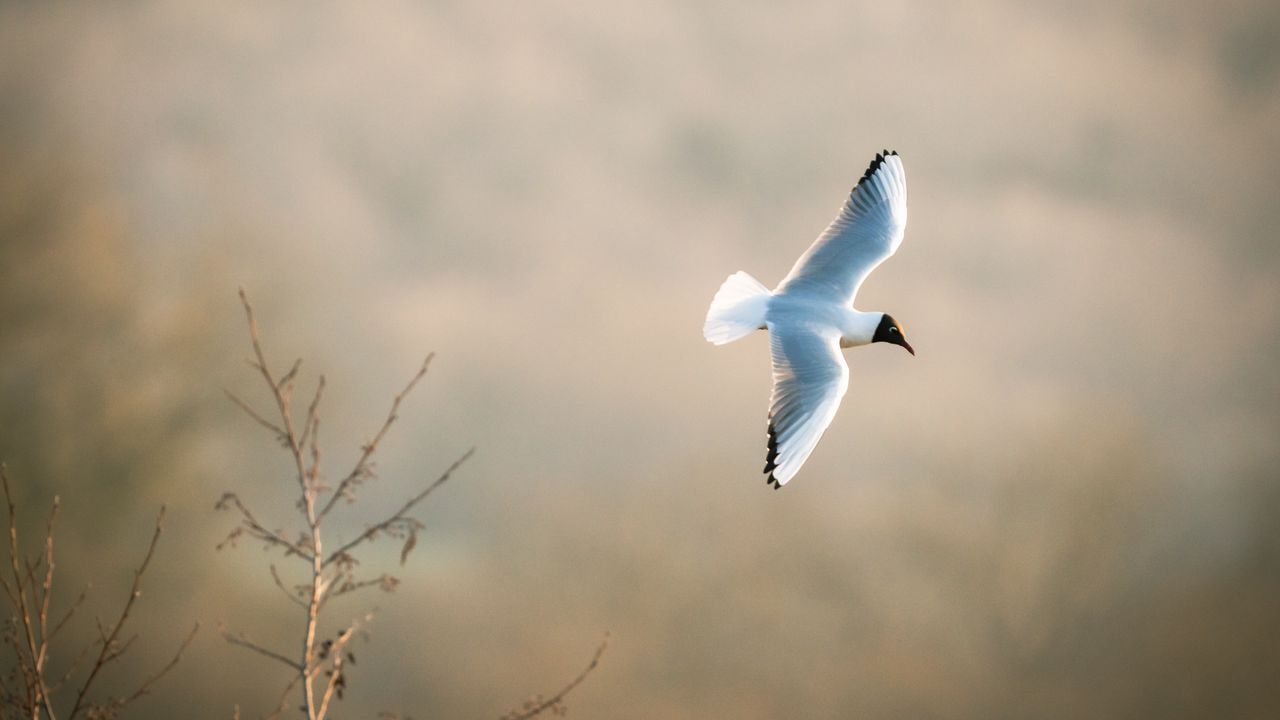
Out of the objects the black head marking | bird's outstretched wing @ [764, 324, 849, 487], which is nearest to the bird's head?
the black head marking

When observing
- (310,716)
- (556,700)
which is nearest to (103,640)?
(310,716)

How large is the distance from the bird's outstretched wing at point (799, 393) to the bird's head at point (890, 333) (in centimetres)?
115

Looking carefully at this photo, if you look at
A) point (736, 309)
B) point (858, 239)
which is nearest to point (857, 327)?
point (736, 309)

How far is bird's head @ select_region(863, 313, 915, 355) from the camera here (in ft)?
40.8

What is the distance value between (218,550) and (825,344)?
677 centimetres

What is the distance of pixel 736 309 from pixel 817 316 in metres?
0.85

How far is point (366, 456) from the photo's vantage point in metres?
5.96

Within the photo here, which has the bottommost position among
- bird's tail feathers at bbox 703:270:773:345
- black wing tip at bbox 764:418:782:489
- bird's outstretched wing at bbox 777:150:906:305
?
black wing tip at bbox 764:418:782:489

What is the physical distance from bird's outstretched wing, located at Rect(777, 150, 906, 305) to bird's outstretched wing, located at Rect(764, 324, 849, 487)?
1.40 m

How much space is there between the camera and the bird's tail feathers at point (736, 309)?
11.3m

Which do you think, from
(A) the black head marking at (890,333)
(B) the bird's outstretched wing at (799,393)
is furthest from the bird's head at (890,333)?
(B) the bird's outstretched wing at (799,393)

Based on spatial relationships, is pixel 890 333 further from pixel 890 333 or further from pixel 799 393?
pixel 799 393

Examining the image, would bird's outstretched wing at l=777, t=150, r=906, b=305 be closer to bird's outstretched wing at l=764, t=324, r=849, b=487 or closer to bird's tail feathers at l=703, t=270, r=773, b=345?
bird's tail feathers at l=703, t=270, r=773, b=345

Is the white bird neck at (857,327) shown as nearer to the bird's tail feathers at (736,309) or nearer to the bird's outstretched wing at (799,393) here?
the bird's outstretched wing at (799,393)
